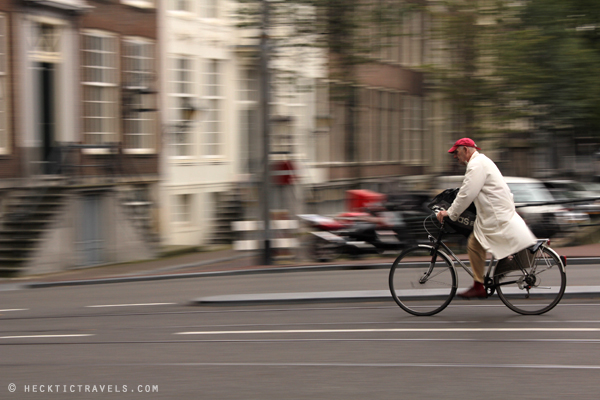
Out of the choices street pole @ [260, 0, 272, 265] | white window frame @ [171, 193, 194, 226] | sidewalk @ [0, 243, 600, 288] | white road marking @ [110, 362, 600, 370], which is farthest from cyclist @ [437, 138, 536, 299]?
white window frame @ [171, 193, 194, 226]

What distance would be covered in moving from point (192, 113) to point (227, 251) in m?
4.24

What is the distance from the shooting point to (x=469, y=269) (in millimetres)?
8727

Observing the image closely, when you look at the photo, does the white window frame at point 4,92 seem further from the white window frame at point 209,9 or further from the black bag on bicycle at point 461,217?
the black bag on bicycle at point 461,217

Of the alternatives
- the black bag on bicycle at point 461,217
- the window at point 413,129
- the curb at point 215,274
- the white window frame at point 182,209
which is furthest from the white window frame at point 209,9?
the black bag on bicycle at point 461,217

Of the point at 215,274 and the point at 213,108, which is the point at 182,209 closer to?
the point at 213,108

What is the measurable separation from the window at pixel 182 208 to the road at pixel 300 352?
40.6 feet

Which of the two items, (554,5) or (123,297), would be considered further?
(554,5)

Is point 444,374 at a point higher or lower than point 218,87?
lower

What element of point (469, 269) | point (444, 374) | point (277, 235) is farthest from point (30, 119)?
point (444, 374)

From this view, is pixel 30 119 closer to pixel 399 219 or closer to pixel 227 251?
pixel 227 251

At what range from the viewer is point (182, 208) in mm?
23422

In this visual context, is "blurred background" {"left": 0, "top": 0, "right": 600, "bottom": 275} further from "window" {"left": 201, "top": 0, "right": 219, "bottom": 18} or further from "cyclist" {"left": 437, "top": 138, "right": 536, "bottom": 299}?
"cyclist" {"left": 437, "top": 138, "right": 536, "bottom": 299}

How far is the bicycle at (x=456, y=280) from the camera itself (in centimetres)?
830

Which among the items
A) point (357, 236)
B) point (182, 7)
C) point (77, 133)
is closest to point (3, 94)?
point (77, 133)
